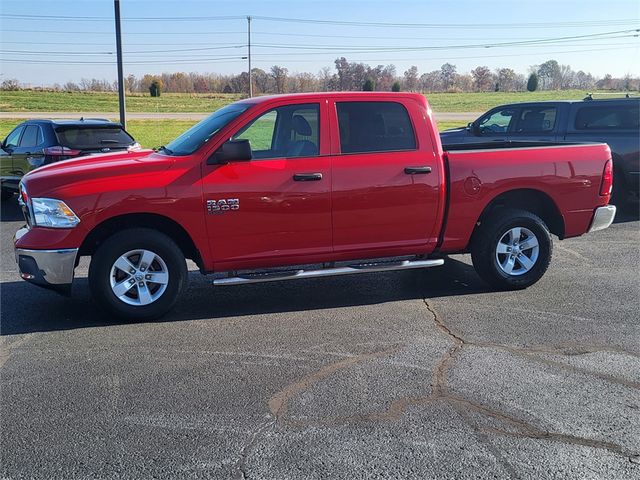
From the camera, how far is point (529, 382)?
4.29m

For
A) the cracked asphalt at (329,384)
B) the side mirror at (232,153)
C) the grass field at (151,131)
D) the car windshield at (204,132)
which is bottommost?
the cracked asphalt at (329,384)

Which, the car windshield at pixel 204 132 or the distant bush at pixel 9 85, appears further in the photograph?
the distant bush at pixel 9 85

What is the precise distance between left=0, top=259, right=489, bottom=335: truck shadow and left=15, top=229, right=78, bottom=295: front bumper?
0.42 m

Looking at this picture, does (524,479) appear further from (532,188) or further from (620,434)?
(532,188)

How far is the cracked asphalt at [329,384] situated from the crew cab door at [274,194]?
2.00 feet

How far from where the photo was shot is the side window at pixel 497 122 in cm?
1228

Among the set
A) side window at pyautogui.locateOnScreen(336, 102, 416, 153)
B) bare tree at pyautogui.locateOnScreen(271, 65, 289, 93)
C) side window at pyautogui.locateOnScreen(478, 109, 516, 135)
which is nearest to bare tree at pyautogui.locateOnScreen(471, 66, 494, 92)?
bare tree at pyautogui.locateOnScreen(271, 65, 289, 93)

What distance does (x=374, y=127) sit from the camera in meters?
6.08

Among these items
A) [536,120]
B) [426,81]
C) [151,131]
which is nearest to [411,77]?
[426,81]

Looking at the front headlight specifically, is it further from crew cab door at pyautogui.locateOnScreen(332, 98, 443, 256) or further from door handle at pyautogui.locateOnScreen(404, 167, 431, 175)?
door handle at pyautogui.locateOnScreen(404, 167, 431, 175)

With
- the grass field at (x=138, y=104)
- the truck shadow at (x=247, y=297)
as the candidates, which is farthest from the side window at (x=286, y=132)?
the grass field at (x=138, y=104)

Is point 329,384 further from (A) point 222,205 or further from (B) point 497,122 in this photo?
(B) point 497,122

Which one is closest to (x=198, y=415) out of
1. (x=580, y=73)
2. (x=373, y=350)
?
(x=373, y=350)

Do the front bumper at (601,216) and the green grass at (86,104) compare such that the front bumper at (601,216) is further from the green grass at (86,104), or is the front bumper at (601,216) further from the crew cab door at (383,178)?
the green grass at (86,104)
